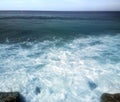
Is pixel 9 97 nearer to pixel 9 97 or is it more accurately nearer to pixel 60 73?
pixel 9 97

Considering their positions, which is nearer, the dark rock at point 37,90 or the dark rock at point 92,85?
the dark rock at point 37,90

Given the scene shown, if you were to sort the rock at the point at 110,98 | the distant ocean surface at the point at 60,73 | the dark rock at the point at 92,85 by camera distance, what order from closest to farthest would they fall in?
the rock at the point at 110,98 < the distant ocean surface at the point at 60,73 < the dark rock at the point at 92,85

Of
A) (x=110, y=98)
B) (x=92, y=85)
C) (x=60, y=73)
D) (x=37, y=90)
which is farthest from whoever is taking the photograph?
(x=60, y=73)

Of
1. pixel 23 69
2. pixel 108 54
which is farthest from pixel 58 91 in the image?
pixel 108 54

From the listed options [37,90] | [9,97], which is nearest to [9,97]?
[9,97]

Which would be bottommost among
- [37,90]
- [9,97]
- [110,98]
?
[37,90]

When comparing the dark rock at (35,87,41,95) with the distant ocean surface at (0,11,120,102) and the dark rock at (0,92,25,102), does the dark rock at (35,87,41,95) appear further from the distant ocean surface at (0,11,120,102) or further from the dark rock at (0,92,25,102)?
the dark rock at (0,92,25,102)

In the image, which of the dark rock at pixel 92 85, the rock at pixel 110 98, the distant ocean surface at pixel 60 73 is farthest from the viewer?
the dark rock at pixel 92 85

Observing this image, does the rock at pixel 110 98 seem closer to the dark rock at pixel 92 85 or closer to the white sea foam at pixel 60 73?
the white sea foam at pixel 60 73

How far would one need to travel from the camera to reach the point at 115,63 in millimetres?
8938

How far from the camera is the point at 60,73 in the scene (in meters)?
7.88

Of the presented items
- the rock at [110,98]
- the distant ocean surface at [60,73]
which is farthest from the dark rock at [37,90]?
the rock at [110,98]

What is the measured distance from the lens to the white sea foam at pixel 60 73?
21.2ft

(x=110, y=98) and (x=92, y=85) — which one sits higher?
(x=110, y=98)
